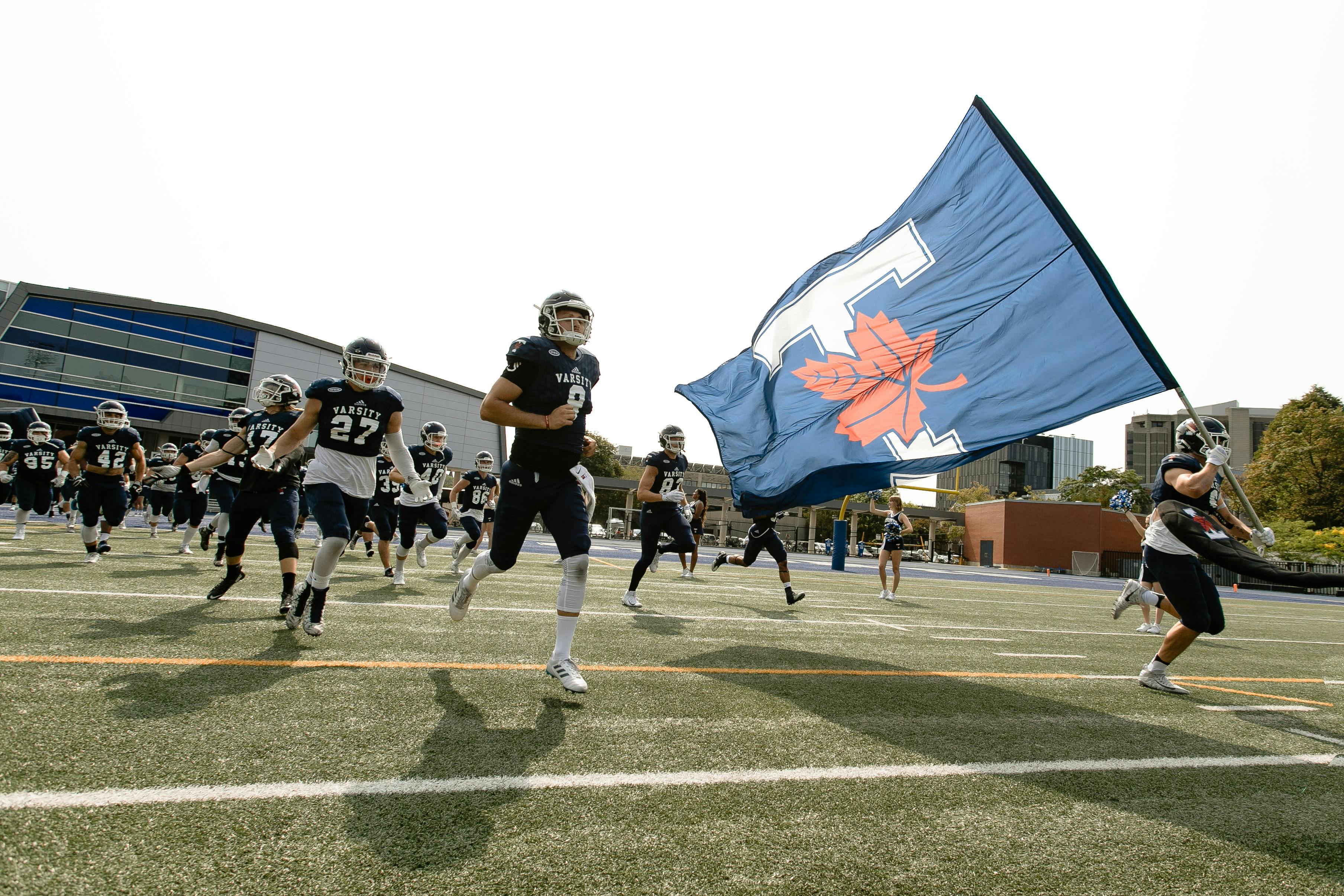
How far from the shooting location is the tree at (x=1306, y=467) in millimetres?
51469

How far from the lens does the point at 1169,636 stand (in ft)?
19.6

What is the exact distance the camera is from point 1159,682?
233 inches

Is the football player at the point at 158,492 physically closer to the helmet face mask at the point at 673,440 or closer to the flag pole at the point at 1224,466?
the helmet face mask at the point at 673,440

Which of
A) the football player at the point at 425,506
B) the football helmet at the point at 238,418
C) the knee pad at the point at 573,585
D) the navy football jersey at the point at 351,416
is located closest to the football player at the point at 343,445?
the navy football jersey at the point at 351,416

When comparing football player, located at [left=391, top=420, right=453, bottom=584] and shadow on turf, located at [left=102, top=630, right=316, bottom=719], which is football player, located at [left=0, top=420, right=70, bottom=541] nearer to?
football player, located at [left=391, top=420, right=453, bottom=584]

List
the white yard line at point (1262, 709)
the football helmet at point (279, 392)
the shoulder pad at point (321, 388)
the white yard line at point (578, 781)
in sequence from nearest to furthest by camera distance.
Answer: the white yard line at point (578, 781)
the white yard line at point (1262, 709)
the shoulder pad at point (321, 388)
the football helmet at point (279, 392)

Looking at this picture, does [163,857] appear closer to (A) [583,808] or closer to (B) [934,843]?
(A) [583,808]

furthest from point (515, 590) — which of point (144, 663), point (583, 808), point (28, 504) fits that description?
point (28, 504)

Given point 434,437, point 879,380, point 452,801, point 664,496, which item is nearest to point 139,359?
point 434,437

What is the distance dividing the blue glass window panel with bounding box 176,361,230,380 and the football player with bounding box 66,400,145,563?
1863 inches

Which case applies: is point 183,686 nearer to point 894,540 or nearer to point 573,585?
point 573,585

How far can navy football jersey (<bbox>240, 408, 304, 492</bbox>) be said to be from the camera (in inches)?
267

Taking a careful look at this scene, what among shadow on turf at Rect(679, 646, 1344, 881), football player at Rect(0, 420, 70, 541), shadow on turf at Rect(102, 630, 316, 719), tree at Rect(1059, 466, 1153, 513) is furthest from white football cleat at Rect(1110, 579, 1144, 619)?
tree at Rect(1059, 466, 1153, 513)

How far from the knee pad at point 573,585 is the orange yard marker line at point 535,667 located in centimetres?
60
